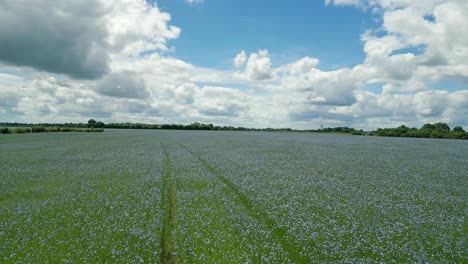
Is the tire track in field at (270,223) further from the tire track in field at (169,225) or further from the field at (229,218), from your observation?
the tire track in field at (169,225)

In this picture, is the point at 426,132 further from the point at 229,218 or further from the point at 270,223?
the point at 229,218

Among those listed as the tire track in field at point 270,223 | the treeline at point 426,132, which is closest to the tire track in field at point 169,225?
the tire track in field at point 270,223

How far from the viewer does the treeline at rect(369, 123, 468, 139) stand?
429 ft

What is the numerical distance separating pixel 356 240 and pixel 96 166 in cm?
2823

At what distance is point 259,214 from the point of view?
1423 centimetres

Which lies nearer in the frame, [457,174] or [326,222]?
[326,222]

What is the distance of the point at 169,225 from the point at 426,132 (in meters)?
179

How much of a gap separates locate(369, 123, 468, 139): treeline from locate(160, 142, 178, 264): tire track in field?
165157 millimetres

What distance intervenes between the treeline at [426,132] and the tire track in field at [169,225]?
165157 millimetres

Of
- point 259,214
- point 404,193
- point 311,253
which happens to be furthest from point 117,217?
point 404,193

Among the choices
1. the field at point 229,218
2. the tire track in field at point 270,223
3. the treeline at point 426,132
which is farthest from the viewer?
the treeline at point 426,132

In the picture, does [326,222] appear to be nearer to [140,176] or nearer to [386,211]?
[386,211]

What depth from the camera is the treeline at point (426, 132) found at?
429 ft

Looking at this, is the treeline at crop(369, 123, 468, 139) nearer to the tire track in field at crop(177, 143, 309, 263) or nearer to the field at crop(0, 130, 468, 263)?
the field at crop(0, 130, 468, 263)
